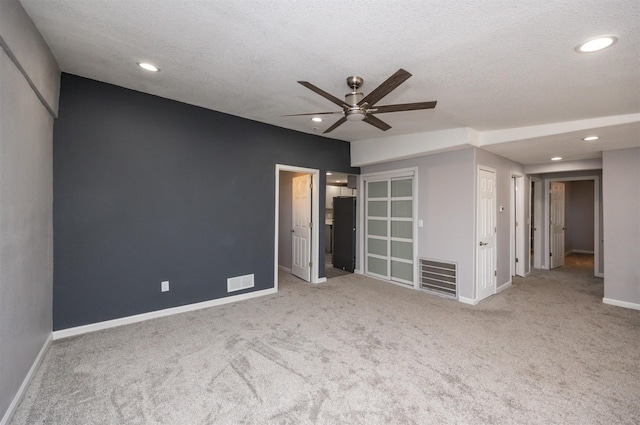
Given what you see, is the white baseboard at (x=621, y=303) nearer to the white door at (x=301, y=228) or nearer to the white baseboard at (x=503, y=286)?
the white baseboard at (x=503, y=286)

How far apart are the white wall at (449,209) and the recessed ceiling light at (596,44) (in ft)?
7.05

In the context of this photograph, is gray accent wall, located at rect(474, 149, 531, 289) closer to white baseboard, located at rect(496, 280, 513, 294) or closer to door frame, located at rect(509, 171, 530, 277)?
white baseboard, located at rect(496, 280, 513, 294)

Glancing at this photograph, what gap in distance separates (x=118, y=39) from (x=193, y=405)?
2.79 metres

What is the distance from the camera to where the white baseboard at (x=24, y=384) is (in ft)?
5.86

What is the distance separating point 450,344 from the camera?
2.86 meters

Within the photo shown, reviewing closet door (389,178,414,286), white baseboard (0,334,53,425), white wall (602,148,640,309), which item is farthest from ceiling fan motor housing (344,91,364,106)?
white wall (602,148,640,309)

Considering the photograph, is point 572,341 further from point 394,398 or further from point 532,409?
point 394,398

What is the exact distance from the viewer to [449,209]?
4.44 metres

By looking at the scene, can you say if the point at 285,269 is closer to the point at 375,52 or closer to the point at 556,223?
the point at 375,52

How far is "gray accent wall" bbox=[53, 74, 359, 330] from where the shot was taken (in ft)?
9.73

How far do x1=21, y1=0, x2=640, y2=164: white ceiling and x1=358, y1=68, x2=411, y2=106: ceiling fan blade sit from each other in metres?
0.31

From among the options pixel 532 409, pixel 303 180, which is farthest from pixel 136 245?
pixel 532 409

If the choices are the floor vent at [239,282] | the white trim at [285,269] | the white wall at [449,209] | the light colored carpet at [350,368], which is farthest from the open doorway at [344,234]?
the light colored carpet at [350,368]

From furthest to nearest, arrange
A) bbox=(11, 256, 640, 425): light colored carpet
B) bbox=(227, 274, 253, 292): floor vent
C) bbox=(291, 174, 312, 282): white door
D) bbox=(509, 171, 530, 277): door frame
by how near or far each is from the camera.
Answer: bbox=(509, 171, 530, 277): door frame → bbox=(291, 174, 312, 282): white door → bbox=(227, 274, 253, 292): floor vent → bbox=(11, 256, 640, 425): light colored carpet
